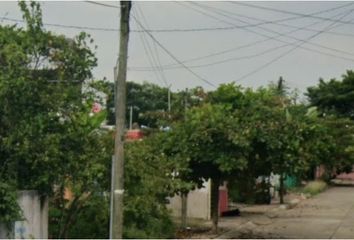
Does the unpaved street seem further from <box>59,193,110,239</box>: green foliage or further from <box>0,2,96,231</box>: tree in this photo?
<box>0,2,96,231</box>: tree

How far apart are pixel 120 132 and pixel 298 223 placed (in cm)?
1344

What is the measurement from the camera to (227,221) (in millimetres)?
24656

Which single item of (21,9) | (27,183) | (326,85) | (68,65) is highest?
(326,85)

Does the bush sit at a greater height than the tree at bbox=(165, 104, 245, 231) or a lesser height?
lesser

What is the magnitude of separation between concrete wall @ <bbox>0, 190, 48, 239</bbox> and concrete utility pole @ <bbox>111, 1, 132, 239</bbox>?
5.28ft

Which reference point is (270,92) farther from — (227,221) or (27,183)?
(27,183)

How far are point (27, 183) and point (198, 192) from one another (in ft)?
38.1

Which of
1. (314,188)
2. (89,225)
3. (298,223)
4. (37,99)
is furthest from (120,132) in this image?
(314,188)

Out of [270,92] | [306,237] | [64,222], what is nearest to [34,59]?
[64,222]

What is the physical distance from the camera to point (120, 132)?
12.6 meters

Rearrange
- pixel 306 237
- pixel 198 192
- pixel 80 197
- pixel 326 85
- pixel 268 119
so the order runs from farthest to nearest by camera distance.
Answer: pixel 326 85, pixel 198 192, pixel 306 237, pixel 268 119, pixel 80 197

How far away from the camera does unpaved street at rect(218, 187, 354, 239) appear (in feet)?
68.2

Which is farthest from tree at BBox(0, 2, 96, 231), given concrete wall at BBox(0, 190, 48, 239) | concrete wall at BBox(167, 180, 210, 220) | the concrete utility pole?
concrete wall at BBox(167, 180, 210, 220)

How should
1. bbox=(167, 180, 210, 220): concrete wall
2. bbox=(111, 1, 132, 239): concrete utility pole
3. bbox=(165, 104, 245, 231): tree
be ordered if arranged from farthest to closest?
1. bbox=(167, 180, 210, 220): concrete wall
2. bbox=(165, 104, 245, 231): tree
3. bbox=(111, 1, 132, 239): concrete utility pole
